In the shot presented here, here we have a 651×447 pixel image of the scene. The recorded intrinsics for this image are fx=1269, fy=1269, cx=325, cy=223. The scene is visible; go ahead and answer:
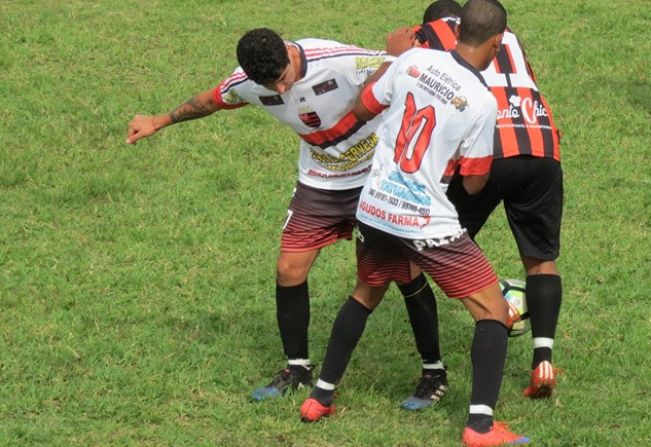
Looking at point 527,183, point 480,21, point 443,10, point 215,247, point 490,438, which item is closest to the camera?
point 480,21

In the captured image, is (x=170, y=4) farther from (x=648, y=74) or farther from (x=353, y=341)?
(x=353, y=341)

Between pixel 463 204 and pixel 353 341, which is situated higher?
pixel 463 204

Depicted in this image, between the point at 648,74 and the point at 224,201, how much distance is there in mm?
5205

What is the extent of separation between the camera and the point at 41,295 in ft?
27.4

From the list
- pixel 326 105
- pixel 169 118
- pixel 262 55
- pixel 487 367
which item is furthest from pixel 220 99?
pixel 487 367

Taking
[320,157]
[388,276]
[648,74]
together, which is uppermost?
[320,157]

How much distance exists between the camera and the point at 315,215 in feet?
22.8

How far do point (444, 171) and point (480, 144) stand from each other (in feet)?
0.71

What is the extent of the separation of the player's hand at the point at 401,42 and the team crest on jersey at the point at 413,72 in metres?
0.77

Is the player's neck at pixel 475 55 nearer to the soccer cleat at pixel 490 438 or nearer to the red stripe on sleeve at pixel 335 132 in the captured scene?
the red stripe on sleeve at pixel 335 132

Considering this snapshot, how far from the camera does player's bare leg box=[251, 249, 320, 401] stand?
7.04 meters

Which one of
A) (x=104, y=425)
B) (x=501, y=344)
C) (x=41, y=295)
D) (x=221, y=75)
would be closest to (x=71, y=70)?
(x=221, y=75)

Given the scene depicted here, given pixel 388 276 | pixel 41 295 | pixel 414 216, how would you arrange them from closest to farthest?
pixel 414 216 < pixel 388 276 < pixel 41 295

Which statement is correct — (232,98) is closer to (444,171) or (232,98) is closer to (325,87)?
(325,87)
